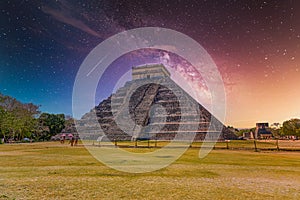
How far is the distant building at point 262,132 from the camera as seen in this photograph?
8693 cm

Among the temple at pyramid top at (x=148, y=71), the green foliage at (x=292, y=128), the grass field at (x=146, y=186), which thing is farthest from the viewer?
the green foliage at (x=292, y=128)

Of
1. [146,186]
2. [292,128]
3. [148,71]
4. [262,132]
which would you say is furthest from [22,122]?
[262,132]

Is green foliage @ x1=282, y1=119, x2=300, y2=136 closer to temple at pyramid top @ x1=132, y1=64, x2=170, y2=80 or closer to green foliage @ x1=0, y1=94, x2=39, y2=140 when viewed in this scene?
temple at pyramid top @ x1=132, y1=64, x2=170, y2=80

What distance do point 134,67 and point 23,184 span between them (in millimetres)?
62456

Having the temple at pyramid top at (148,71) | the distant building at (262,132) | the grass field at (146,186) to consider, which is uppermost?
the temple at pyramid top at (148,71)

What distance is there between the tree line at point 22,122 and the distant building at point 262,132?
7049cm

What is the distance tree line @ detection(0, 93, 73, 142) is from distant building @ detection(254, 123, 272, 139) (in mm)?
70492

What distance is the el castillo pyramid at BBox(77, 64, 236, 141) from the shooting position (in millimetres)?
44312

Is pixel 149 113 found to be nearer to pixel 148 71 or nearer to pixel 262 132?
pixel 148 71

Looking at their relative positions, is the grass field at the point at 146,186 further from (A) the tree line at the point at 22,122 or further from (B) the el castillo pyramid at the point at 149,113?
(A) the tree line at the point at 22,122

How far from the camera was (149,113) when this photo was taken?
52.4 meters

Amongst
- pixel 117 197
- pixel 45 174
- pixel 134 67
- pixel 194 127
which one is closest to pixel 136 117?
pixel 194 127

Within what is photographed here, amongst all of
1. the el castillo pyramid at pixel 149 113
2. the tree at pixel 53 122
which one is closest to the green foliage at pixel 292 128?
the el castillo pyramid at pixel 149 113

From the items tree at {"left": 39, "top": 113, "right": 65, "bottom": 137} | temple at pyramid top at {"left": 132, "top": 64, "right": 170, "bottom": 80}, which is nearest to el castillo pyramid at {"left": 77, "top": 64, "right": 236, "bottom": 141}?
temple at pyramid top at {"left": 132, "top": 64, "right": 170, "bottom": 80}
